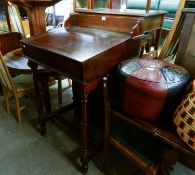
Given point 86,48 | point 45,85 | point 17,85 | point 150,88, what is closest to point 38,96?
point 45,85

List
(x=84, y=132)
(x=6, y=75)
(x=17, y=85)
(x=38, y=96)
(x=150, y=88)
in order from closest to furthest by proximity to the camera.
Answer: (x=150, y=88) → (x=84, y=132) → (x=38, y=96) → (x=6, y=75) → (x=17, y=85)

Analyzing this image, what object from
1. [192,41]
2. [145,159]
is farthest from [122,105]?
[192,41]

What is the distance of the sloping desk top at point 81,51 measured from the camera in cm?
113

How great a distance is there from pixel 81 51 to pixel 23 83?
1.28 meters

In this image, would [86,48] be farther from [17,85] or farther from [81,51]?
[17,85]

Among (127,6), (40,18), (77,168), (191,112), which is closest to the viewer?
(191,112)

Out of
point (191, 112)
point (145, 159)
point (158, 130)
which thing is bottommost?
point (145, 159)

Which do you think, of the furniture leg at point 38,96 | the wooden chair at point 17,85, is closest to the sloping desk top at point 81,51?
the furniture leg at point 38,96

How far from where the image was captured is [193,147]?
2.87 ft

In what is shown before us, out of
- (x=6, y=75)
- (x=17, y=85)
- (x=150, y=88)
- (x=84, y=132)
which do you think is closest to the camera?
(x=150, y=88)

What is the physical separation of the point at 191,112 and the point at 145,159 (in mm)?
513

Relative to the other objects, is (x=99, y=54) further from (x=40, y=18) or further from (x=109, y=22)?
(x=40, y=18)

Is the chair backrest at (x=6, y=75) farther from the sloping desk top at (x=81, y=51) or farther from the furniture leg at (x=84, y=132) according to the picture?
the furniture leg at (x=84, y=132)

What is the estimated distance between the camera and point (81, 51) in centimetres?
119
